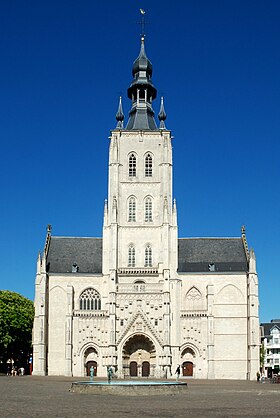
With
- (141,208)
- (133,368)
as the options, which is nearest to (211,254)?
(141,208)

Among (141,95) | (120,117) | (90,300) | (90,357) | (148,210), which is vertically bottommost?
(90,357)

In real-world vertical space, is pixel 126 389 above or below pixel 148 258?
below

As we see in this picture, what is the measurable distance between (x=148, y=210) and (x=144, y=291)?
1103 cm

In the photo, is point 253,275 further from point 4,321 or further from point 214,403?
point 214,403

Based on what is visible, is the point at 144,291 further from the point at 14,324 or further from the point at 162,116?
the point at 162,116

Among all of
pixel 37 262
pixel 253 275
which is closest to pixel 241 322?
pixel 253 275

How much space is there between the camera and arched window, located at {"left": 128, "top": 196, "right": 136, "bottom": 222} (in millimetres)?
84188

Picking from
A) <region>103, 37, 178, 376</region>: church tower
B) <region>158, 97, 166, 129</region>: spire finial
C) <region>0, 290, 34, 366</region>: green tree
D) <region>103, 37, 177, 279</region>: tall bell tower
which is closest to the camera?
<region>103, 37, 178, 376</region>: church tower

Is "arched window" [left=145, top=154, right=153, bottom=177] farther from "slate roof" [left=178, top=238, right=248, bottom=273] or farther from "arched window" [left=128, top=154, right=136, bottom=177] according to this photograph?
"slate roof" [left=178, top=238, right=248, bottom=273]

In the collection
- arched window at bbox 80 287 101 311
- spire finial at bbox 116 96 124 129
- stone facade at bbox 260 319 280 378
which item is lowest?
stone facade at bbox 260 319 280 378

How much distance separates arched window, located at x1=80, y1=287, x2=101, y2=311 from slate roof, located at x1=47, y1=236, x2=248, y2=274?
103 inches

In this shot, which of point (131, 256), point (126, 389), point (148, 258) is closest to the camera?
point (126, 389)

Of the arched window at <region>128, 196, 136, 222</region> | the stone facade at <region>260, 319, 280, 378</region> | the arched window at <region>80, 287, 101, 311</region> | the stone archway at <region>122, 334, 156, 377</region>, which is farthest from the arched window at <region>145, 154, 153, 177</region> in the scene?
the stone facade at <region>260, 319, 280, 378</region>

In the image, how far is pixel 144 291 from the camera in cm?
7975
